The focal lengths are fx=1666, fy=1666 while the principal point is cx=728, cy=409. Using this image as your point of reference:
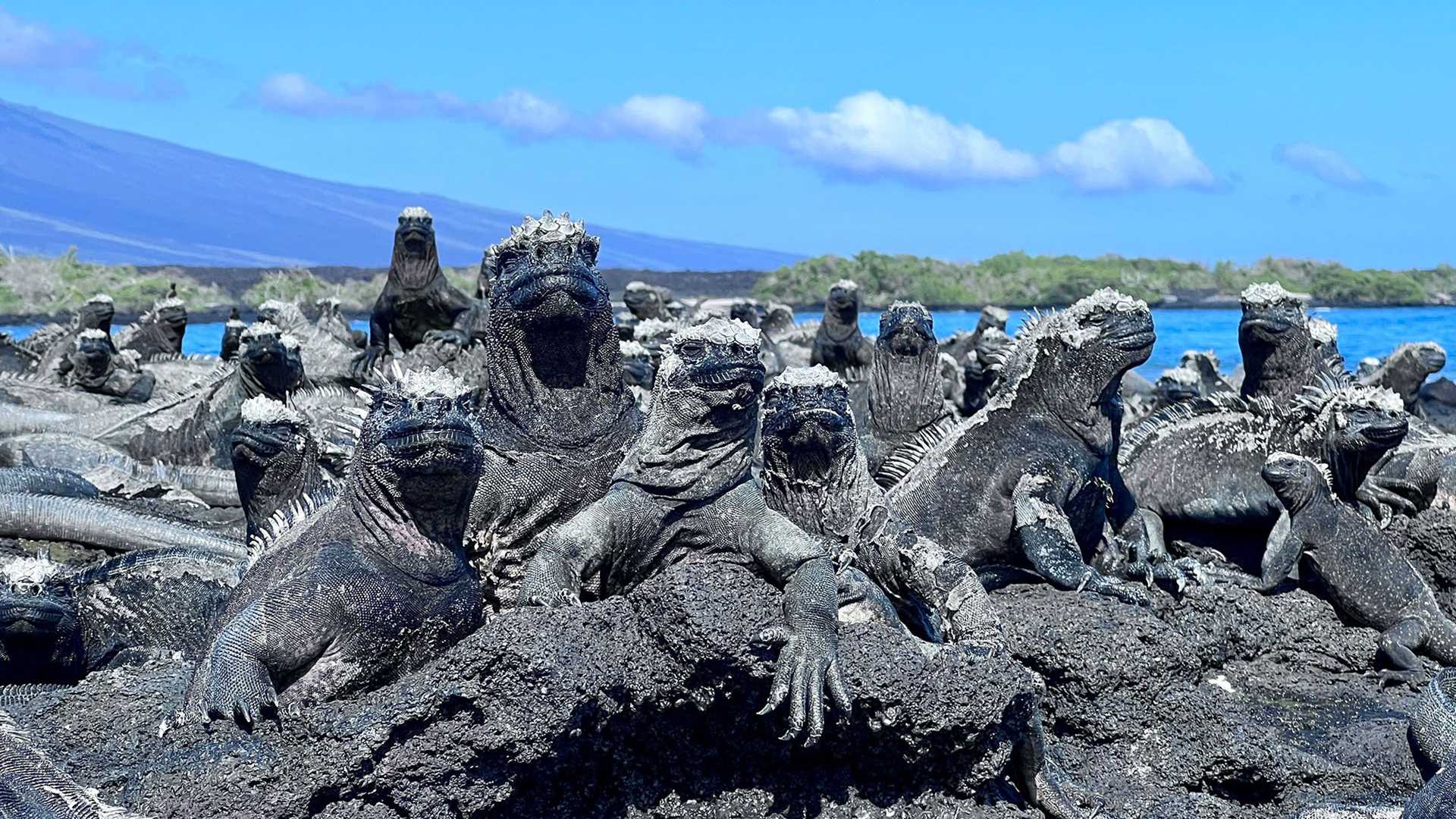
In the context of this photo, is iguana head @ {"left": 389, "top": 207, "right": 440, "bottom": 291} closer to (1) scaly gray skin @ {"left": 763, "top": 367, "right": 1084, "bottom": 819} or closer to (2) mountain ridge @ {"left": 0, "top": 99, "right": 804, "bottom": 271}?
(1) scaly gray skin @ {"left": 763, "top": 367, "right": 1084, "bottom": 819}

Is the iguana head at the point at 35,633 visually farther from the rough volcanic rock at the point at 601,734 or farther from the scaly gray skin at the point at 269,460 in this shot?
the scaly gray skin at the point at 269,460

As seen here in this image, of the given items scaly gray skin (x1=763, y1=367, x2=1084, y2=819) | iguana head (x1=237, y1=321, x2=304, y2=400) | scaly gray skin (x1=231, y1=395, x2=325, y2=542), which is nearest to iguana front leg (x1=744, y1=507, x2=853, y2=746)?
scaly gray skin (x1=763, y1=367, x2=1084, y2=819)

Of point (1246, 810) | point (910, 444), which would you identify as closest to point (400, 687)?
point (1246, 810)

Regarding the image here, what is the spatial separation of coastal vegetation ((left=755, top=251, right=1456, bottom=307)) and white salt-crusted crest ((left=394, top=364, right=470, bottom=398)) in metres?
32.5

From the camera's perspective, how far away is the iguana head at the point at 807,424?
Result: 4277 mm

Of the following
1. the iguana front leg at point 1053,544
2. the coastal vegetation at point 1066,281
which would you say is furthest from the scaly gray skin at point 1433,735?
the coastal vegetation at point 1066,281

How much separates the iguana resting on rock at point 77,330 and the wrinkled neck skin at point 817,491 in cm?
926

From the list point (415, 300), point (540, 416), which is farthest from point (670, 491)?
point (415, 300)

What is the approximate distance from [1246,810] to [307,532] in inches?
101

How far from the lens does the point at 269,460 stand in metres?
5.54

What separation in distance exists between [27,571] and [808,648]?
2.51 m

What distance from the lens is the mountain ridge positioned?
303 feet

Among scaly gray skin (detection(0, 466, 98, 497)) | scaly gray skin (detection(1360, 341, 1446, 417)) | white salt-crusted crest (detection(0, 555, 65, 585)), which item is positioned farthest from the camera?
scaly gray skin (detection(1360, 341, 1446, 417))

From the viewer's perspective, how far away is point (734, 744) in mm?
3773
